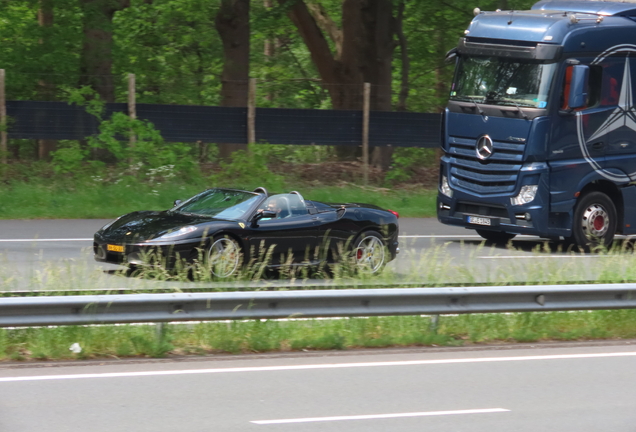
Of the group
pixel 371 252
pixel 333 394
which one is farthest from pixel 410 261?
pixel 333 394

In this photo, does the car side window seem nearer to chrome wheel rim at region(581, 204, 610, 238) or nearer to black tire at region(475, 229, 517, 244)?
chrome wheel rim at region(581, 204, 610, 238)

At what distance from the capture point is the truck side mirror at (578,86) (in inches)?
590

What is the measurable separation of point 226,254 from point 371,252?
2280mm

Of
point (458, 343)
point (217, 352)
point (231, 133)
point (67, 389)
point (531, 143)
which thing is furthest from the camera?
point (231, 133)

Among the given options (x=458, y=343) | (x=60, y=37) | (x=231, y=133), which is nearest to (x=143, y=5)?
(x=60, y=37)

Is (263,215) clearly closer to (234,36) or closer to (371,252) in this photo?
(371,252)

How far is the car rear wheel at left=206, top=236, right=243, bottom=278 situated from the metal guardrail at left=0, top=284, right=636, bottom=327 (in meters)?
2.82

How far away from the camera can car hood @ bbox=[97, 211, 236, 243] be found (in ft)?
37.8

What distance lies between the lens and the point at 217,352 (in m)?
8.52

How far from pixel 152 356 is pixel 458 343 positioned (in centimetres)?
284

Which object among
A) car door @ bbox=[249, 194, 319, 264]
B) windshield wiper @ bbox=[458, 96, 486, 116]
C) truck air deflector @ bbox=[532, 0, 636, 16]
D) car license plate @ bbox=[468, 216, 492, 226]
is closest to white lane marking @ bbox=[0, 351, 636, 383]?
car door @ bbox=[249, 194, 319, 264]

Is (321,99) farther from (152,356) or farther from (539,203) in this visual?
(152,356)

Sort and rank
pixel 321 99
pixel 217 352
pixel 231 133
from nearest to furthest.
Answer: pixel 217 352
pixel 231 133
pixel 321 99

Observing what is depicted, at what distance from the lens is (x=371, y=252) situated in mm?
12961
